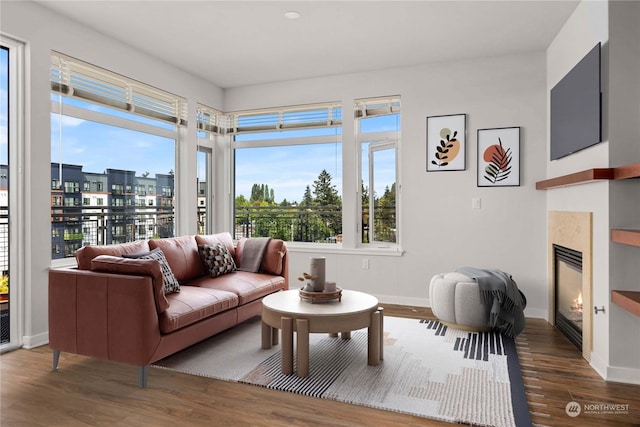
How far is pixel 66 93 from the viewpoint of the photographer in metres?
3.72

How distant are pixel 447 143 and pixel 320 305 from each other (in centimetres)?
256

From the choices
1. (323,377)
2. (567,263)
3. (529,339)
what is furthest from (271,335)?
(567,263)

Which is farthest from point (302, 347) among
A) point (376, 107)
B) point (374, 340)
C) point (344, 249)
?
point (376, 107)

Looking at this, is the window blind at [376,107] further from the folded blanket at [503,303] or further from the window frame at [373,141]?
the folded blanket at [503,303]

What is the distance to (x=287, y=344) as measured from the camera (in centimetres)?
278

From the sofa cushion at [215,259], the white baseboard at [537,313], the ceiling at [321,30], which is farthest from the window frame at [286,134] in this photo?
the white baseboard at [537,313]

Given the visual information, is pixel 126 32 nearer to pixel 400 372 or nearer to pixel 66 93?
pixel 66 93

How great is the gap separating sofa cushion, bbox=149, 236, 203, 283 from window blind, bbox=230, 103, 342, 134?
214 centimetres

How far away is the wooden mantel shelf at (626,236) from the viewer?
2.40 meters

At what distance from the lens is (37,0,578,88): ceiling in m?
3.40

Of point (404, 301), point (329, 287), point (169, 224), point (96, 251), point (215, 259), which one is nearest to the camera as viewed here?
point (96, 251)

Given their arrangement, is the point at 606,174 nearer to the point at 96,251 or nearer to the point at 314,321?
the point at 314,321

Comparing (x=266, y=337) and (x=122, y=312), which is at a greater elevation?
(x=122, y=312)

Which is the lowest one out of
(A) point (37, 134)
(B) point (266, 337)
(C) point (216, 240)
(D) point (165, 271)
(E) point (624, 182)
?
(B) point (266, 337)
